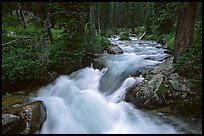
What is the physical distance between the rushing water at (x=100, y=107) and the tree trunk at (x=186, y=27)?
2.18 m

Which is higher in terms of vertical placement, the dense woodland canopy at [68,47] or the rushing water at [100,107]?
the dense woodland canopy at [68,47]

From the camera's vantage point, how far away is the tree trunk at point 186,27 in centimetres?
950

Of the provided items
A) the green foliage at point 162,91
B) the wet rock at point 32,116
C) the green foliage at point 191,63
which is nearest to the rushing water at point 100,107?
the wet rock at point 32,116

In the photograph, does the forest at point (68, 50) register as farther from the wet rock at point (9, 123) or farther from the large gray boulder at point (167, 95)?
the wet rock at point (9, 123)

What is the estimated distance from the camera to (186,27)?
9.74 metres

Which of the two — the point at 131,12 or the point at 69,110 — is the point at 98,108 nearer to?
the point at 69,110

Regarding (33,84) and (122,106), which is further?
(33,84)

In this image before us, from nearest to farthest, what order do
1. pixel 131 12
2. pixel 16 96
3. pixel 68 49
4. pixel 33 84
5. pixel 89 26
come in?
pixel 16 96 < pixel 33 84 < pixel 68 49 < pixel 89 26 < pixel 131 12

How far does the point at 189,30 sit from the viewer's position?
31.9 ft

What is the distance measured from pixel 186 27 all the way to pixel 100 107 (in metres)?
4.65

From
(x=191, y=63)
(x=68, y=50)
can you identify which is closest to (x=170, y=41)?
(x=68, y=50)

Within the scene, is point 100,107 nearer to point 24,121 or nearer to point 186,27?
point 24,121

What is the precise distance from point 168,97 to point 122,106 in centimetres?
181

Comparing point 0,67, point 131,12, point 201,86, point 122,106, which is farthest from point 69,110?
point 131,12
